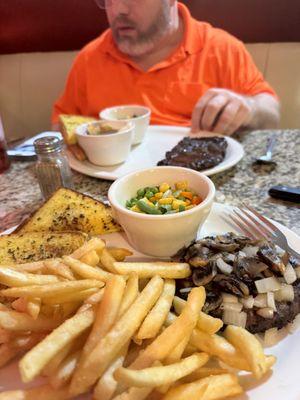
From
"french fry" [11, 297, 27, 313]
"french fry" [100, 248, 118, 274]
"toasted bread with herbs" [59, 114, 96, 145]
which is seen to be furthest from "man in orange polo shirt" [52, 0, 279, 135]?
"french fry" [11, 297, 27, 313]

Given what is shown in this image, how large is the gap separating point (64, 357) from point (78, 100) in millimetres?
2261

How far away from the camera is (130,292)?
2.98 ft

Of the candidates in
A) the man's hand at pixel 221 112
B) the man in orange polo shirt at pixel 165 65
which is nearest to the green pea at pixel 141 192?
the man's hand at pixel 221 112

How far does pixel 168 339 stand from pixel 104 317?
0.45 feet

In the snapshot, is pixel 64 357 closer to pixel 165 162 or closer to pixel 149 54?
pixel 165 162

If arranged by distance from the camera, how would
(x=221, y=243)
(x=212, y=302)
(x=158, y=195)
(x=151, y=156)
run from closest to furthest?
(x=212, y=302), (x=221, y=243), (x=158, y=195), (x=151, y=156)

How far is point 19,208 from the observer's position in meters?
1.62

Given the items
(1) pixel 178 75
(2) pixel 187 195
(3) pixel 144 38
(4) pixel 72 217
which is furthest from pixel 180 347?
A: (3) pixel 144 38

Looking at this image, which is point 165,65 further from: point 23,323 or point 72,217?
point 23,323

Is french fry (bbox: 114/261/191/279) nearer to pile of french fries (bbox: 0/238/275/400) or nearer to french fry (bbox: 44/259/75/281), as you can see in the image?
pile of french fries (bbox: 0/238/275/400)

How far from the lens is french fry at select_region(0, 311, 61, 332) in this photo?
33.6 inches

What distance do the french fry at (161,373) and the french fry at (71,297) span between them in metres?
0.22

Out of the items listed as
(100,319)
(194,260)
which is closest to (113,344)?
(100,319)

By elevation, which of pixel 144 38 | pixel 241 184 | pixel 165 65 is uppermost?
pixel 144 38
